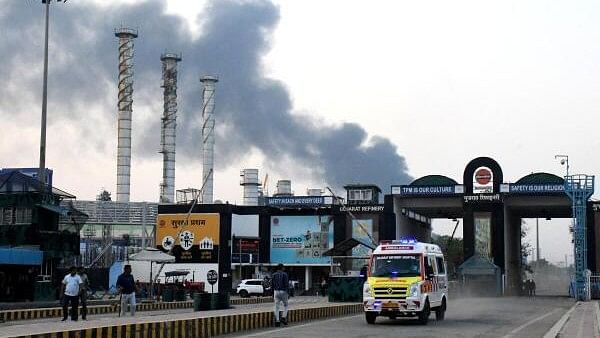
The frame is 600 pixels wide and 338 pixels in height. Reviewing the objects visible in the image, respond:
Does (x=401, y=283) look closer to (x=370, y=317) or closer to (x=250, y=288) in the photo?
(x=370, y=317)

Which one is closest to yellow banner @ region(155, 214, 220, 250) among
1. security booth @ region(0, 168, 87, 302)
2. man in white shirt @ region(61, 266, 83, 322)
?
security booth @ region(0, 168, 87, 302)

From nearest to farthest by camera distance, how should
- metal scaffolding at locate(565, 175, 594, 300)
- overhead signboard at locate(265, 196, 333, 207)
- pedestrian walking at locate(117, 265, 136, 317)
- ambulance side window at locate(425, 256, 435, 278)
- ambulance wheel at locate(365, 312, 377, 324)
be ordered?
ambulance wheel at locate(365, 312, 377, 324)
ambulance side window at locate(425, 256, 435, 278)
pedestrian walking at locate(117, 265, 136, 317)
metal scaffolding at locate(565, 175, 594, 300)
overhead signboard at locate(265, 196, 333, 207)

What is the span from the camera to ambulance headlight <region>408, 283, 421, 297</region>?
22.4 meters

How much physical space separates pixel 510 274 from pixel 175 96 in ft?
151

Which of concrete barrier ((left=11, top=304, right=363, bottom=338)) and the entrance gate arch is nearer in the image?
concrete barrier ((left=11, top=304, right=363, bottom=338))

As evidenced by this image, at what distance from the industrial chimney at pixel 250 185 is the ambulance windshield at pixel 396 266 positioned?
7245 cm

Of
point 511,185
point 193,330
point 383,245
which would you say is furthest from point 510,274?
point 193,330

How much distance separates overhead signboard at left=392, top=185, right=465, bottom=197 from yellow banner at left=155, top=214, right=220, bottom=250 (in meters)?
16.2

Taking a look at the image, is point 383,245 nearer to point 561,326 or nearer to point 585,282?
point 561,326

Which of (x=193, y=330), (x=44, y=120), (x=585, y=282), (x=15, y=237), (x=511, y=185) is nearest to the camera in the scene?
(x=193, y=330)

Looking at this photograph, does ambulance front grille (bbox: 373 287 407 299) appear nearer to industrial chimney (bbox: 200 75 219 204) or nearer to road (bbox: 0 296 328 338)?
road (bbox: 0 296 328 338)

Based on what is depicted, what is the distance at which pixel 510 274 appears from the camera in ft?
230

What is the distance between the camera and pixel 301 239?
7144 centimetres

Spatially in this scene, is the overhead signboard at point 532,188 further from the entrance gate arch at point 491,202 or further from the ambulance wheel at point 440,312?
the ambulance wheel at point 440,312
